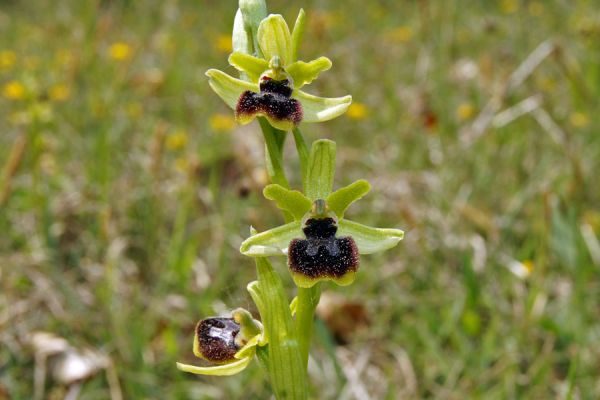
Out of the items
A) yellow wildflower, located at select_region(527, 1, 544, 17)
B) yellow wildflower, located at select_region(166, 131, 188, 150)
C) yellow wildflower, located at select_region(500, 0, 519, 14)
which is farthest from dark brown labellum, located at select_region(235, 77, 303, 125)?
yellow wildflower, located at select_region(500, 0, 519, 14)

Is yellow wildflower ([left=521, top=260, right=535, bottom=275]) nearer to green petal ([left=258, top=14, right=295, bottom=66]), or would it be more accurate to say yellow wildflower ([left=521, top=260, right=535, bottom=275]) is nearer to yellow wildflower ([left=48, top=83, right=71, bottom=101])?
green petal ([left=258, top=14, right=295, bottom=66])

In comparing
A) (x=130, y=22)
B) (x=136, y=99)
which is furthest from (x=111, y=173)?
(x=130, y=22)

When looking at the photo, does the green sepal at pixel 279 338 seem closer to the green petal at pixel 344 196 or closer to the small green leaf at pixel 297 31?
the green petal at pixel 344 196

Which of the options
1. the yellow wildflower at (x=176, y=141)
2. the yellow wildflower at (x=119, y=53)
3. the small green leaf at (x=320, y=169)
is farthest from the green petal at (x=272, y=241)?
the yellow wildflower at (x=119, y=53)

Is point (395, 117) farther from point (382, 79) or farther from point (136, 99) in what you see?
point (136, 99)

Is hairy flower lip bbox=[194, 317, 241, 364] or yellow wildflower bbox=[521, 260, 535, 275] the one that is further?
yellow wildflower bbox=[521, 260, 535, 275]

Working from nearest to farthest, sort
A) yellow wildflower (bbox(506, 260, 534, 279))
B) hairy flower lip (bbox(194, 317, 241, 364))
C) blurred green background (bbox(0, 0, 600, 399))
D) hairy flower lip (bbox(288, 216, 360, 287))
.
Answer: hairy flower lip (bbox(288, 216, 360, 287)) → hairy flower lip (bbox(194, 317, 241, 364)) → blurred green background (bbox(0, 0, 600, 399)) → yellow wildflower (bbox(506, 260, 534, 279))
